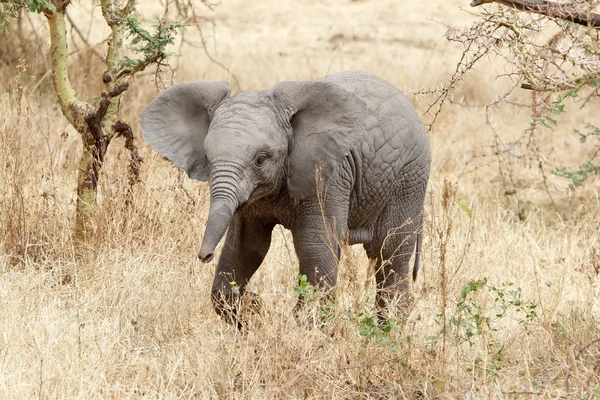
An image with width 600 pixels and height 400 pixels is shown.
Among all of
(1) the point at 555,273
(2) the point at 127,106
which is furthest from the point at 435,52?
(1) the point at 555,273

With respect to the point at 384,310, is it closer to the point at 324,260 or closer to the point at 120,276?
the point at 324,260

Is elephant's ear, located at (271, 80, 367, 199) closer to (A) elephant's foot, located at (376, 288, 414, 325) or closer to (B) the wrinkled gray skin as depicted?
(B) the wrinkled gray skin

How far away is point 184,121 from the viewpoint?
507cm

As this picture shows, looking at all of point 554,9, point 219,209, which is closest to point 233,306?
point 219,209

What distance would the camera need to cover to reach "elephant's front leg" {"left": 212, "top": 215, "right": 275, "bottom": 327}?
5312 millimetres

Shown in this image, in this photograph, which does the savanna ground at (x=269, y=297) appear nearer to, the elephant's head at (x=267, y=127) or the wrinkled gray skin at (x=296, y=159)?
the wrinkled gray skin at (x=296, y=159)

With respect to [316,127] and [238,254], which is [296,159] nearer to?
[316,127]

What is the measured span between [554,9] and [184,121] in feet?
6.14

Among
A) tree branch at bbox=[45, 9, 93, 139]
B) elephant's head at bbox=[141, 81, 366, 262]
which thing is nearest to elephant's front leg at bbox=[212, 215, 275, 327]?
elephant's head at bbox=[141, 81, 366, 262]

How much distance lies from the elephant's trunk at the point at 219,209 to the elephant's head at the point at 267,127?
17 centimetres

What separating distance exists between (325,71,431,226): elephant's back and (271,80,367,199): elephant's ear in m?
0.43

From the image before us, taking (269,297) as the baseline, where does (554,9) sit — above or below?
above

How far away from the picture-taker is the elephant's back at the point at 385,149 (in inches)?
216

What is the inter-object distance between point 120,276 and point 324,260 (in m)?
1.49
